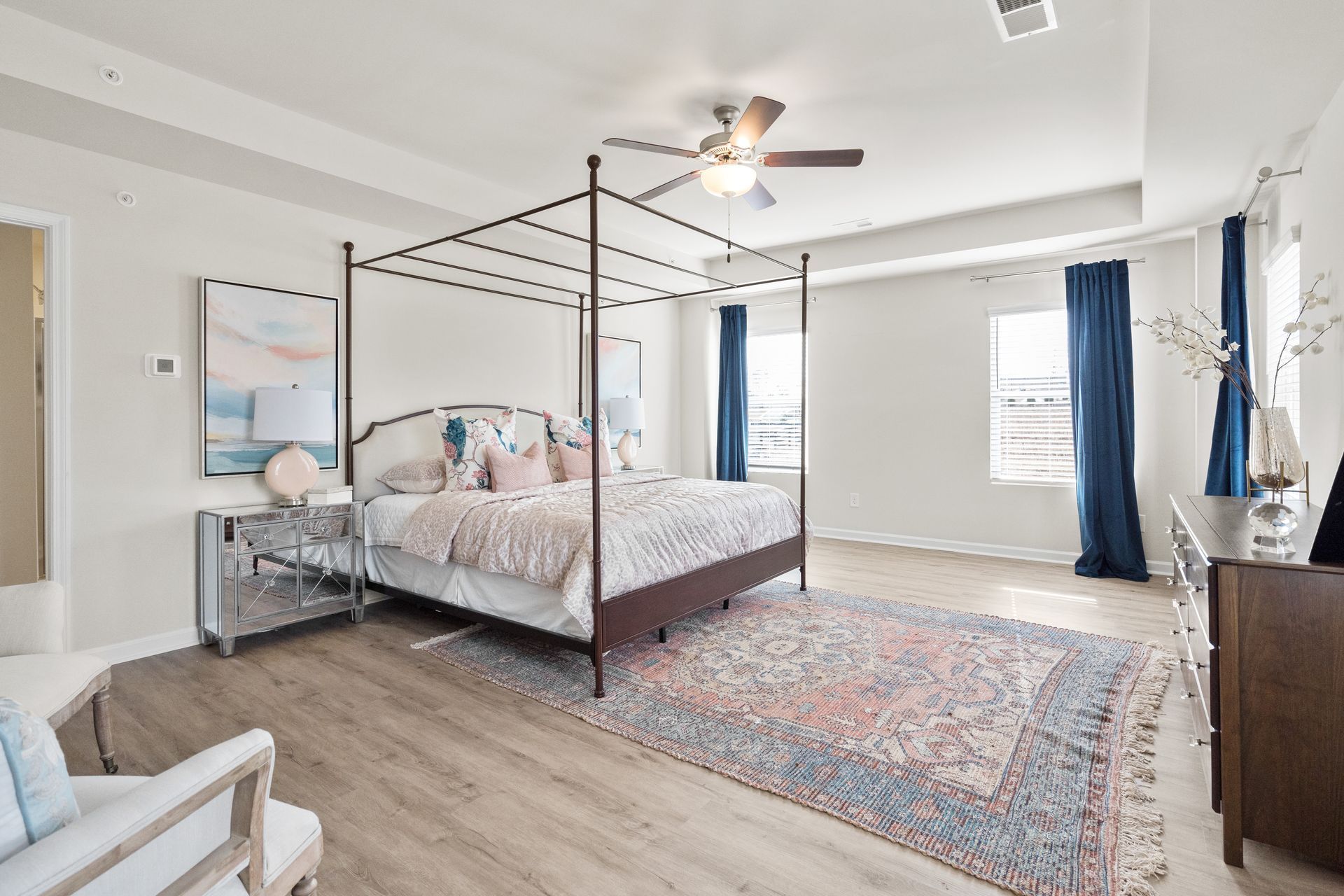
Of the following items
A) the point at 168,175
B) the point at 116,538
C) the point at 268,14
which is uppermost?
the point at 268,14

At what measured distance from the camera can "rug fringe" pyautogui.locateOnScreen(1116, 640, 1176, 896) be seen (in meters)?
1.70

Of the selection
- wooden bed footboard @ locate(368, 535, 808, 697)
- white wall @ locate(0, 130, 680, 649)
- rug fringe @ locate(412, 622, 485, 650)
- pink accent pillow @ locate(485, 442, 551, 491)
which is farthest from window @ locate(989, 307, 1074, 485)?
white wall @ locate(0, 130, 680, 649)

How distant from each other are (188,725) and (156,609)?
3.79 feet

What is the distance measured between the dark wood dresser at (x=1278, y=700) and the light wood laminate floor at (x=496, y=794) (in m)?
0.14

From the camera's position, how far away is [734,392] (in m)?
6.90

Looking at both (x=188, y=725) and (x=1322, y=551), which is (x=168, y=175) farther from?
(x=1322, y=551)

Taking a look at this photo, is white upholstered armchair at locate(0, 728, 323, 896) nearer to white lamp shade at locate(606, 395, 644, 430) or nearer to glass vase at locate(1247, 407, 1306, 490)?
glass vase at locate(1247, 407, 1306, 490)

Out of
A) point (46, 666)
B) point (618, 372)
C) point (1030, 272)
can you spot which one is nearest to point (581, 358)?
point (618, 372)

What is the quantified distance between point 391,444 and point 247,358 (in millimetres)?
1011

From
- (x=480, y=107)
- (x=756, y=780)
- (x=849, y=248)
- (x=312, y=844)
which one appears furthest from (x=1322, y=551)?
(x=849, y=248)

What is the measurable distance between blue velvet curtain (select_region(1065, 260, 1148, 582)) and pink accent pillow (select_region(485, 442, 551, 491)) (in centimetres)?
406

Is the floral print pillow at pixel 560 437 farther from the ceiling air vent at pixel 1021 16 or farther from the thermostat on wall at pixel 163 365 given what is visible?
the ceiling air vent at pixel 1021 16

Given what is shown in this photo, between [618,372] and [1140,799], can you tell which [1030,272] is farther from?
[1140,799]

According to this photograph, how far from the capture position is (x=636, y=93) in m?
3.15
